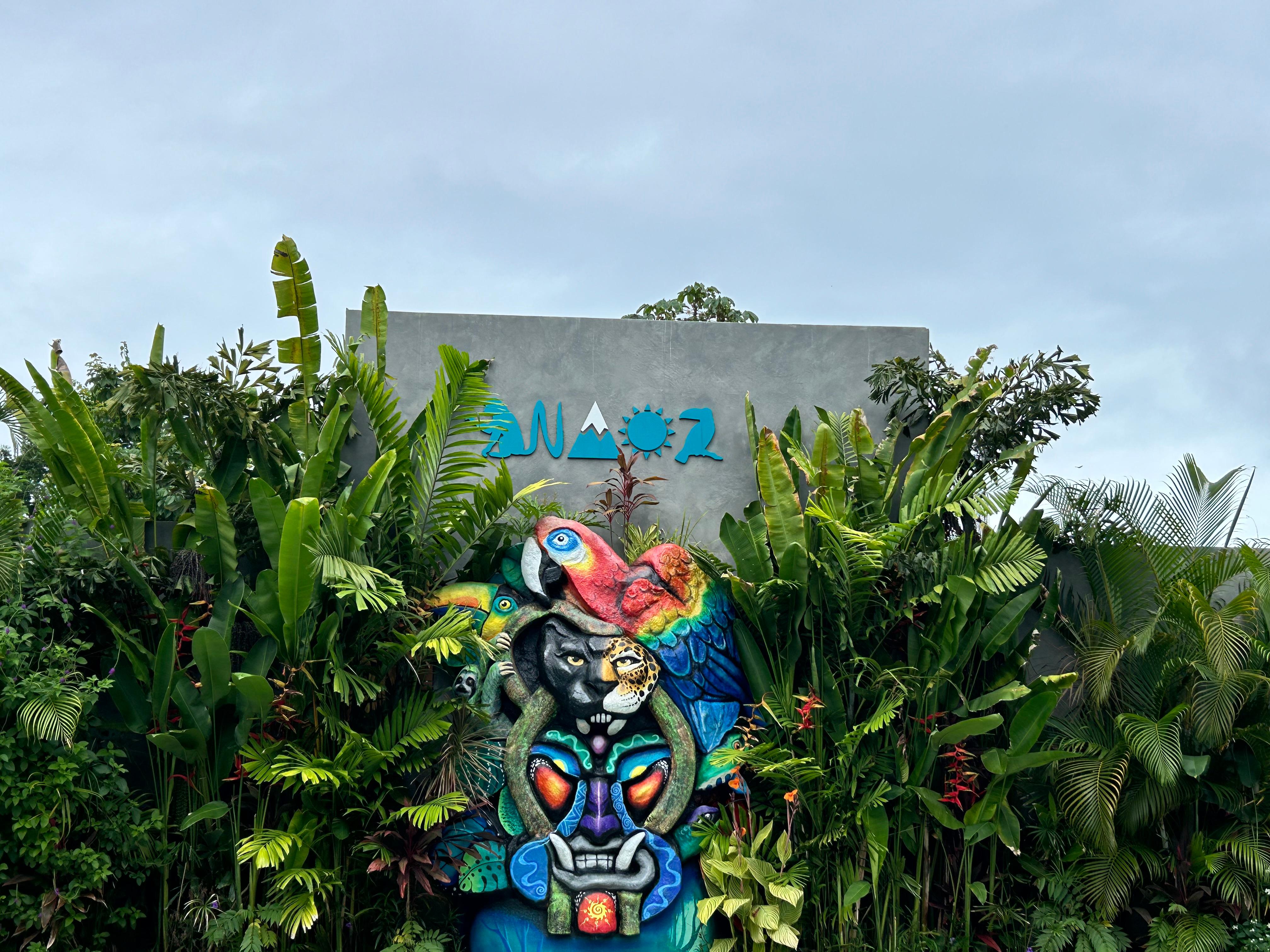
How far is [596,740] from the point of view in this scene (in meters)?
8.31

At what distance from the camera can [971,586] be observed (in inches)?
317

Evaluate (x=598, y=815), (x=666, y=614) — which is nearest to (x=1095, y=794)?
(x=666, y=614)

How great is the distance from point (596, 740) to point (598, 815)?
1.78 ft

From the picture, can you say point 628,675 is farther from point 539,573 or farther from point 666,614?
point 539,573

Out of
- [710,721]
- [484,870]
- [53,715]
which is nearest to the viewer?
[53,715]

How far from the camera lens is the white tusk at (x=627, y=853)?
8.15m

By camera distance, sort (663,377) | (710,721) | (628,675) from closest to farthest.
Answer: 1. (628,675)
2. (710,721)
3. (663,377)

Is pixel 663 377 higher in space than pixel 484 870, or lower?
higher

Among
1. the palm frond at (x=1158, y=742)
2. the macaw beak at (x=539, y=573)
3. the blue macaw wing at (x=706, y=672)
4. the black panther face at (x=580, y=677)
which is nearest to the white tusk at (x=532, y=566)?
the macaw beak at (x=539, y=573)

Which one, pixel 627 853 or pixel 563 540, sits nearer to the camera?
pixel 627 853

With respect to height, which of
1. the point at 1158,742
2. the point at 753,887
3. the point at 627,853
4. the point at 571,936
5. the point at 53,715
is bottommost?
the point at 571,936

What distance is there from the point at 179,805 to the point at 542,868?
2631 millimetres

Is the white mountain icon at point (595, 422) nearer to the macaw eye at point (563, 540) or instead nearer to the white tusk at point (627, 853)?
the macaw eye at point (563, 540)

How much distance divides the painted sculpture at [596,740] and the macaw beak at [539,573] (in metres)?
0.01
